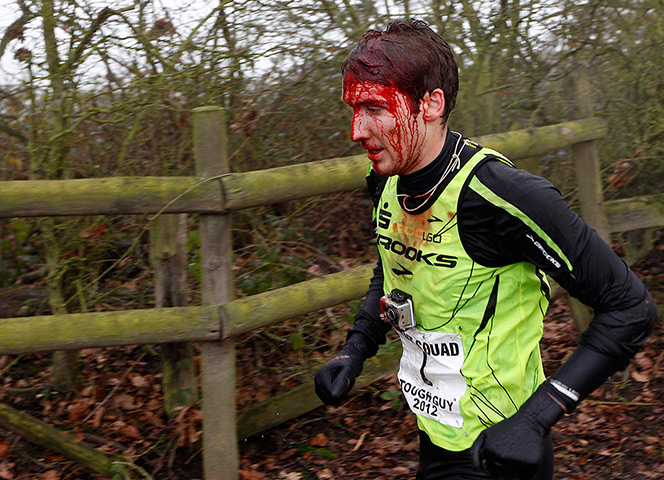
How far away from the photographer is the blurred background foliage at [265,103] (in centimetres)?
391

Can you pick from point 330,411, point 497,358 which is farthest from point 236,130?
point 497,358

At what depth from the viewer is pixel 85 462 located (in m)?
3.47

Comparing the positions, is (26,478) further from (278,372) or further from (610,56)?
(610,56)

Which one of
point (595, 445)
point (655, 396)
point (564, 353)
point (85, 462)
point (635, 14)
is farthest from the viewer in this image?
point (635, 14)

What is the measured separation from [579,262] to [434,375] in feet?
1.79

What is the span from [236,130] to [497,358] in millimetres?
2995

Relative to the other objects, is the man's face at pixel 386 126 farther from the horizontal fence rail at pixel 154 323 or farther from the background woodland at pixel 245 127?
the background woodland at pixel 245 127

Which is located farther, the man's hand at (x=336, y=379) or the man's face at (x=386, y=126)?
the man's hand at (x=336, y=379)

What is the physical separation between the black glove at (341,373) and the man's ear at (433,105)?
0.76 m

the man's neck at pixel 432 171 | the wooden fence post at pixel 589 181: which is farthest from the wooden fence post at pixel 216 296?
the wooden fence post at pixel 589 181

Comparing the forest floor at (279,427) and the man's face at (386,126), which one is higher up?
the man's face at (386,126)

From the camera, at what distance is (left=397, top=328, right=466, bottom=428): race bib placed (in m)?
1.92

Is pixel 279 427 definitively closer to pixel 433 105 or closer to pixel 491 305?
pixel 491 305

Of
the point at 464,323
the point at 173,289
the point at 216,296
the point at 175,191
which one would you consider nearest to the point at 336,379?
the point at 464,323
